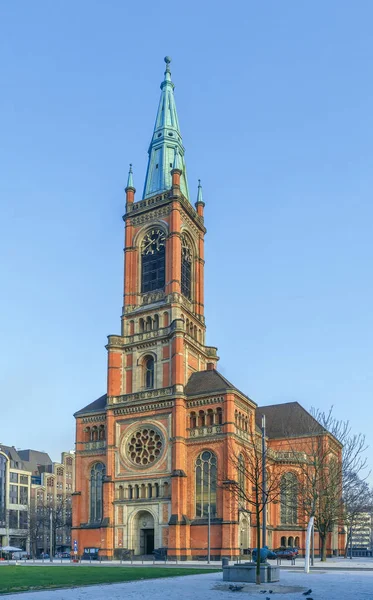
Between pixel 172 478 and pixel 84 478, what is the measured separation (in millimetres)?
12801

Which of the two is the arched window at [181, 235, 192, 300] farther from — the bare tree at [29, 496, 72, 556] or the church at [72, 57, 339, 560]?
the bare tree at [29, 496, 72, 556]

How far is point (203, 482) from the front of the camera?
6512cm

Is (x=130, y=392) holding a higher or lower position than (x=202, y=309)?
lower

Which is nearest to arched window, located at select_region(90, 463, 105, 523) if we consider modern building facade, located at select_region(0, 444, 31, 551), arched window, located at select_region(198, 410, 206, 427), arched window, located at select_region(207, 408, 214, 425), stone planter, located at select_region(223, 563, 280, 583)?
arched window, located at select_region(198, 410, 206, 427)

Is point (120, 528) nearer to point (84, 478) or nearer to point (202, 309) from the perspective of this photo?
point (84, 478)

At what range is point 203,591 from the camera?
26453 mm

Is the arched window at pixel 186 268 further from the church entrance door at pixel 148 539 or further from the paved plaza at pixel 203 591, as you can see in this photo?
the paved plaza at pixel 203 591

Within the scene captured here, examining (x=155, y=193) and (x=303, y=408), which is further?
(x=303, y=408)

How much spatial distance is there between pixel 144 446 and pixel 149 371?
8791mm

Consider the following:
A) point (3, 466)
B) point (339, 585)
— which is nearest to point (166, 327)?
point (339, 585)

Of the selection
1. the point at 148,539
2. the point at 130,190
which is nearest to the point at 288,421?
the point at 148,539

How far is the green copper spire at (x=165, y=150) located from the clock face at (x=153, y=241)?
20.3 feet

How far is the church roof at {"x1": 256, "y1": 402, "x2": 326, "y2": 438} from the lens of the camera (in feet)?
269

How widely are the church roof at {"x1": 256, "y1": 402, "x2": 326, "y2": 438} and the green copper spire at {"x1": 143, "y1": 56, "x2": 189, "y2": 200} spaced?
31260 mm
